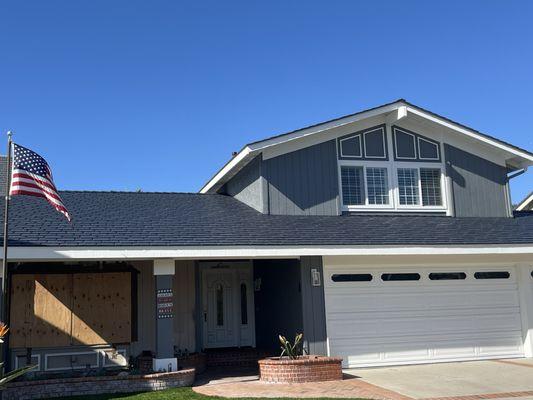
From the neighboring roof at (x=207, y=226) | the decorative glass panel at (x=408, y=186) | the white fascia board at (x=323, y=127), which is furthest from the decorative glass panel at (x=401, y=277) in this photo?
the white fascia board at (x=323, y=127)

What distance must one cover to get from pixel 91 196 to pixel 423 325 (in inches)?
346

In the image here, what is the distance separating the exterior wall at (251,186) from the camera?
14.7 m

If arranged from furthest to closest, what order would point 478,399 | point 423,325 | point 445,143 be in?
point 445,143 → point 423,325 → point 478,399

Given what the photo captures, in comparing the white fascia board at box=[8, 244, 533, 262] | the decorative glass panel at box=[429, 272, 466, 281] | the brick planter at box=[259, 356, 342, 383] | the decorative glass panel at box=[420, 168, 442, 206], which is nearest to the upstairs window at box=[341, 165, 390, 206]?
the decorative glass panel at box=[420, 168, 442, 206]

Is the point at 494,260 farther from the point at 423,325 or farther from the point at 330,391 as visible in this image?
the point at 330,391

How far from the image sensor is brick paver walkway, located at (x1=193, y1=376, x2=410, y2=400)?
1051 cm

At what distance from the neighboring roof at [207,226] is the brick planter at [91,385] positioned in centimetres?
251

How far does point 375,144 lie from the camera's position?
15.8 metres

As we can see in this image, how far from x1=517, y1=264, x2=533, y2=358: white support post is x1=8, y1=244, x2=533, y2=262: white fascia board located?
115 centimetres

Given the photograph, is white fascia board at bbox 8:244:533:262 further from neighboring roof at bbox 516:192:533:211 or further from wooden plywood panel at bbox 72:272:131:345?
neighboring roof at bbox 516:192:533:211

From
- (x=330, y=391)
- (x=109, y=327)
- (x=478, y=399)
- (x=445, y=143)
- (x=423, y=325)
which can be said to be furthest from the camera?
(x=445, y=143)

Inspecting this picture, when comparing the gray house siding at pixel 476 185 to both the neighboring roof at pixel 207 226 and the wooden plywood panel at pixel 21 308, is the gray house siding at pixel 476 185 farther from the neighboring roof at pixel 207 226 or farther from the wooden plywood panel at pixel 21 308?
the wooden plywood panel at pixel 21 308

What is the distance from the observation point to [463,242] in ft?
45.6

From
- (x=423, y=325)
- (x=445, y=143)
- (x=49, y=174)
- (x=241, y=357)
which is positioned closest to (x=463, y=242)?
(x=423, y=325)
